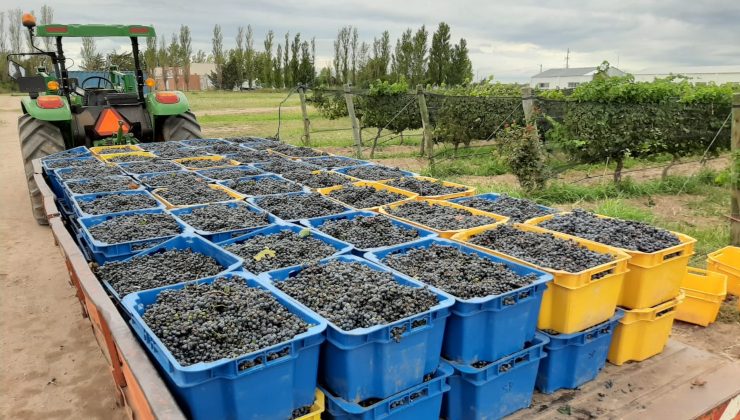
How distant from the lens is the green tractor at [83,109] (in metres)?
6.75

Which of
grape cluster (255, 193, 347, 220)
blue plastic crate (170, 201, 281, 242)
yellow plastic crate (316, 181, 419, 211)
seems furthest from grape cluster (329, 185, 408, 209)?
blue plastic crate (170, 201, 281, 242)

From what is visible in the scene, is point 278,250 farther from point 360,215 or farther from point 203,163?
point 203,163

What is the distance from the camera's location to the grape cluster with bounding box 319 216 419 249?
3.30 metres

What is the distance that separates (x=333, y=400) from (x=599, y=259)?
1.71 meters

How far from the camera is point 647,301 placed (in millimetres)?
3137

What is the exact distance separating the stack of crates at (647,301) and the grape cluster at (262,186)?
9.87ft

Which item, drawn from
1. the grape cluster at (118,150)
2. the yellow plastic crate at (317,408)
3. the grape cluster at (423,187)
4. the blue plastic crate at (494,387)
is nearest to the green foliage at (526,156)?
the grape cluster at (423,187)

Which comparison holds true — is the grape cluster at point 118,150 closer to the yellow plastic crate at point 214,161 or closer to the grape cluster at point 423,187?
the yellow plastic crate at point 214,161

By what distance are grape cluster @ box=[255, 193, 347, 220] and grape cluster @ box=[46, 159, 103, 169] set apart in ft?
8.49

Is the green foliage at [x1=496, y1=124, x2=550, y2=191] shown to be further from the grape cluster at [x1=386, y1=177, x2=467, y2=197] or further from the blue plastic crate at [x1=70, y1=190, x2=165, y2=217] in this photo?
the blue plastic crate at [x1=70, y1=190, x2=165, y2=217]

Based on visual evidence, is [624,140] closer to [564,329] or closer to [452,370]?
[564,329]

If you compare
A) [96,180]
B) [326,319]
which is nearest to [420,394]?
[326,319]

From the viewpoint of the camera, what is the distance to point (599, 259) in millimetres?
2879

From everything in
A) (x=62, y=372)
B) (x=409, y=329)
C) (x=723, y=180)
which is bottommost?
(x=62, y=372)
